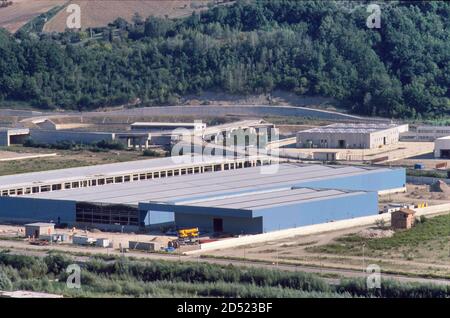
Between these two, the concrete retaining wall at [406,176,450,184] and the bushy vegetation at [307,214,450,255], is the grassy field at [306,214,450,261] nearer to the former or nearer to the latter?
the bushy vegetation at [307,214,450,255]

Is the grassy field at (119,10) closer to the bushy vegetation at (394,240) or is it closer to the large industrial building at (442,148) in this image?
the large industrial building at (442,148)

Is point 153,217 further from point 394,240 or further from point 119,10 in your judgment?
point 119,10

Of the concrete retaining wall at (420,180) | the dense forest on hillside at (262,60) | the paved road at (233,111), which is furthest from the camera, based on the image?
the dense forest on hillside at (262,60)

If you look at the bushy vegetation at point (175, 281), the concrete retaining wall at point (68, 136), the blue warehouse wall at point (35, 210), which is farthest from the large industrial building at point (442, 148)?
the bushy vegetation at point (175, 281)

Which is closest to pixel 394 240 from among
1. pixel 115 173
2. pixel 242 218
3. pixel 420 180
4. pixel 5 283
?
pixel 242 218

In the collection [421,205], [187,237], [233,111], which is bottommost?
[233,111]

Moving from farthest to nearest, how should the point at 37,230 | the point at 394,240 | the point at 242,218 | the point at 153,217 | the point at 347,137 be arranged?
1. the point at 347,137
2. the point at 153,217
3. the point at 37,230
4. the point at 242,218
5. the point at 394,240

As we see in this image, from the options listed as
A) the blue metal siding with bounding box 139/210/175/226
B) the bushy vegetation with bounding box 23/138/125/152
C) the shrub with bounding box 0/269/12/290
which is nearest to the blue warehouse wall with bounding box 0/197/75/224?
the blue metal siding with bounding box 139/210/175/226
